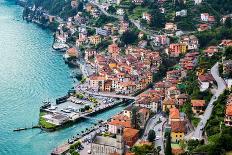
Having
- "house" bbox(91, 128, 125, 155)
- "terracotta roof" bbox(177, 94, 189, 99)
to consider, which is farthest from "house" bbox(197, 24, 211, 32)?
"house" bbox(91, 128, 125, 155)

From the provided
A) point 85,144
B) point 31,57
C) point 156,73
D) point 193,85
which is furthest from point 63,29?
point 85,144

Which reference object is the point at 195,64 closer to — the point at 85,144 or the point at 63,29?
the point at 85,144

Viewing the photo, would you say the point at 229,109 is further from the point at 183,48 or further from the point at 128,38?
the point at 128,38

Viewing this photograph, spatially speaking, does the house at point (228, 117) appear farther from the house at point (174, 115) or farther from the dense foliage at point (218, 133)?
the house at point (174, 115)

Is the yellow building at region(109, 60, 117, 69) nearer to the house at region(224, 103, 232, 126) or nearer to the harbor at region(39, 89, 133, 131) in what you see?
the harbor at region(39, 89, 133, 131)

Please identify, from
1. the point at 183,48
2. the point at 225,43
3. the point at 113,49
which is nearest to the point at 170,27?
the point at 183,48

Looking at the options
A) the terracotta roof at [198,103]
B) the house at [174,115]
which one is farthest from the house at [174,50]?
the house at [174,115]
